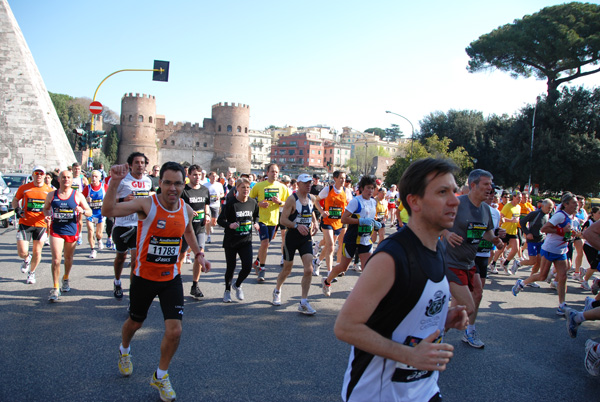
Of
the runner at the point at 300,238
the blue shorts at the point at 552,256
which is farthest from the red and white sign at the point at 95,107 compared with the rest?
the blue shorts at the point at 552,256

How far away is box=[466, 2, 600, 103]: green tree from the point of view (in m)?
35.1

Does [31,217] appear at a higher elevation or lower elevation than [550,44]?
lower

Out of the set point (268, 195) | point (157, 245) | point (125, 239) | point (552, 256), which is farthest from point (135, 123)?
point (157, 245)

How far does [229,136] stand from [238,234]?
77604mm

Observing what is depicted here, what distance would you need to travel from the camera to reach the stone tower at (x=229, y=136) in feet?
269

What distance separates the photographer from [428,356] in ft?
5.45

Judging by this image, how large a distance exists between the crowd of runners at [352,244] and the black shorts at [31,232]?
0.02m

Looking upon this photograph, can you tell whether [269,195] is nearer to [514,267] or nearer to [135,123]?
[514,267]

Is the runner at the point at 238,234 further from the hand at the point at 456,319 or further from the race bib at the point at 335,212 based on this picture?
the hand at the point at 456,319

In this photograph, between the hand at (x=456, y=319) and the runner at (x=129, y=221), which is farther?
the runner at (x=129, y=221)

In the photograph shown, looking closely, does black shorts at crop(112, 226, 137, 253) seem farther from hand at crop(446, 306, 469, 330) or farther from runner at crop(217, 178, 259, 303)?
hand at crop(446, 306, 469, 330)

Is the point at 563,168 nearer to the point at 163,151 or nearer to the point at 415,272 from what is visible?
the point at 415,272

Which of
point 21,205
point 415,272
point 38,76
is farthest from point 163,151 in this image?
point 415,272

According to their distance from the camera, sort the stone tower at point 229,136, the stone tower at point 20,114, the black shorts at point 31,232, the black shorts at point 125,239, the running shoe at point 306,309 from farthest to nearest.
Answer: the stone tower at point 229,136, the stone tower at point 20,114, the black shorts at point 31,232, the black shorts at point 125,239, the running shoe at point 306,309
